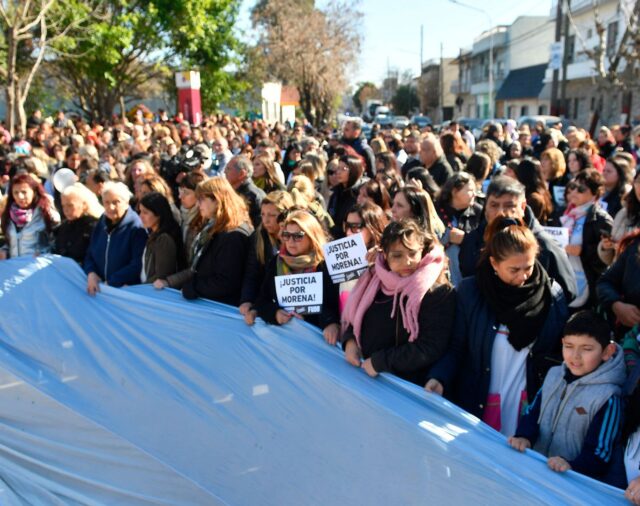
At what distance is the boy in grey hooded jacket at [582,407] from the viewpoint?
2.40 m

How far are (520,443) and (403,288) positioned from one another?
0.82 m

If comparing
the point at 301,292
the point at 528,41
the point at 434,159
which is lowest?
the point at 301,292

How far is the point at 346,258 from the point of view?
3.33 meters

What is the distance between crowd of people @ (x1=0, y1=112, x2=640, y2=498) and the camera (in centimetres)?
254

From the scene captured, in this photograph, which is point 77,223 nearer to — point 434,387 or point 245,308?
point 245,308

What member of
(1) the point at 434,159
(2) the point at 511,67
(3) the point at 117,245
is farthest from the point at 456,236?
(2) the point at 511,67

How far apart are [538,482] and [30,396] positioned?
3.21 m

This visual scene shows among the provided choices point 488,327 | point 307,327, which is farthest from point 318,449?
point 488,327

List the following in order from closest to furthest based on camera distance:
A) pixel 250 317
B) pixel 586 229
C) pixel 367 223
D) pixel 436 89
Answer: pixel 250 317 < pixel 367 223 < pixel 586 229 < pixel 436 89

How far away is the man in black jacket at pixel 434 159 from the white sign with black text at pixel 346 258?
12.1 ft

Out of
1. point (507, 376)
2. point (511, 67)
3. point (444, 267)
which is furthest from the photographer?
point (511, 67)

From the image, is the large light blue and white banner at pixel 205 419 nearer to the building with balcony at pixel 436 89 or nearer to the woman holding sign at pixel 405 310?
the woman holding sign at pixel 405 310

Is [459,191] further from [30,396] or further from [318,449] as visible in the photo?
[30,396]

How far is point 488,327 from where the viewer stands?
287cm
